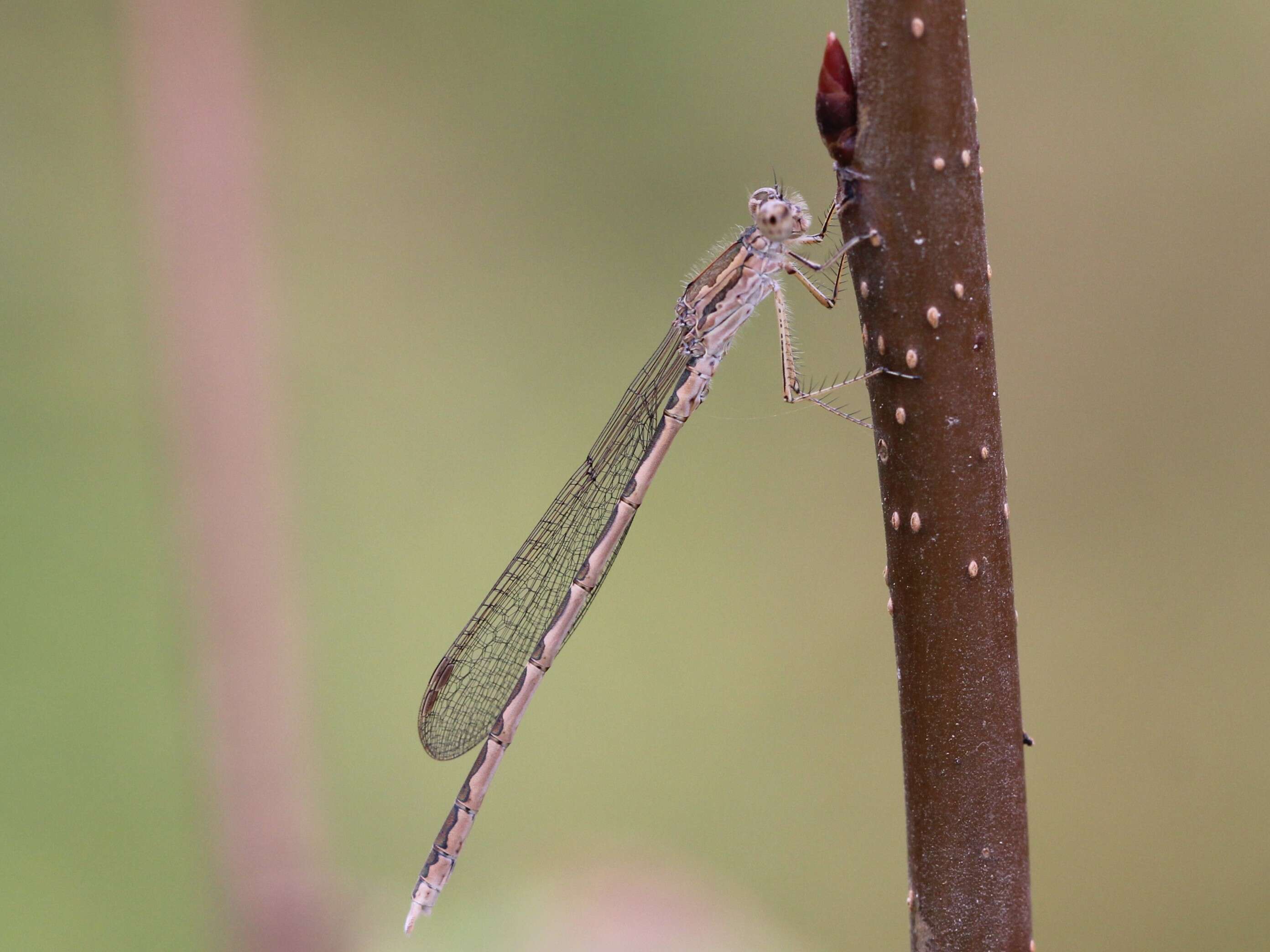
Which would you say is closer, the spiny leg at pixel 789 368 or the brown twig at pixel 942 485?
the brown twig at pixel 942 485

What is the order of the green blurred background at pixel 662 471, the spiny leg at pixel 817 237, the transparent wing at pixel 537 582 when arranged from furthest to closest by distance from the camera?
the green blurred background at pixel 662 471, the transparent wing at pixel 537 582, the spiny leg at pixel 817 237

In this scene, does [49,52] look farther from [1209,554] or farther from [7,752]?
[1209,554]

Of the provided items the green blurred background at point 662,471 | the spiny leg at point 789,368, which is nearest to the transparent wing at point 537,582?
the spiny leg at point 789,368

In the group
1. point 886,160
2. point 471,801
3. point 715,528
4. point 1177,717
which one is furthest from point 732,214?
point 886,160

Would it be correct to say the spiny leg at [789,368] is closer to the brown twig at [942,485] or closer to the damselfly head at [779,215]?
the damselfly head at [779,215]

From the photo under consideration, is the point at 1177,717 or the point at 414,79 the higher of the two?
the point at 414,79

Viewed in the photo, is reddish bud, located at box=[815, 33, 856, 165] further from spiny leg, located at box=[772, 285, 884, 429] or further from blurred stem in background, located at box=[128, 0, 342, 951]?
blurred stem in background, located at box=[128, 0, 342, 951]
